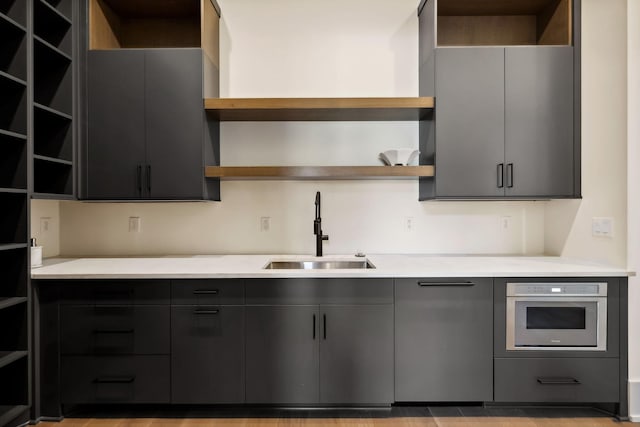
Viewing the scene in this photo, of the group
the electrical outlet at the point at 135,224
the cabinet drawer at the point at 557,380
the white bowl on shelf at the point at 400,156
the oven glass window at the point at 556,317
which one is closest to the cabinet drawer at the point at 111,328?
the electrical outlet at the point at 135,224

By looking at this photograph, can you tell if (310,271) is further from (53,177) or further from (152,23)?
(152,23)

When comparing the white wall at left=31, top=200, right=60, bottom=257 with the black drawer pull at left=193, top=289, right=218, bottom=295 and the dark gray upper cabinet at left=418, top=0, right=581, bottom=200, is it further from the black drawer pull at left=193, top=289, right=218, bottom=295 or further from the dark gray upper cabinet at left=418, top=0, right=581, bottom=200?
the dark gray upper cabinet at left=418, top=0, right=581, bottom=200

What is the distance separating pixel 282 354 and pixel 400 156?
1415 mm

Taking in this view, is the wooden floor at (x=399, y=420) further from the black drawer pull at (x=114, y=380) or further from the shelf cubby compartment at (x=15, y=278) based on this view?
the shelf cubby compartment at (x=15, y=278)

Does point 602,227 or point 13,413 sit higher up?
point 602,227

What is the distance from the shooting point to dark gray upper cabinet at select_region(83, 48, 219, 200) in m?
2.54

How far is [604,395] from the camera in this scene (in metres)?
2.25

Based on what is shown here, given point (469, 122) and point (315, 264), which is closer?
point (469, 122)

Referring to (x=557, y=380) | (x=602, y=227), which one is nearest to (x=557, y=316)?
(x=557, y=380)

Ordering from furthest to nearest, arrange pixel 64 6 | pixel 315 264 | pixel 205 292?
pixel 315 264 < pixel 64 6 < pixel 205 292

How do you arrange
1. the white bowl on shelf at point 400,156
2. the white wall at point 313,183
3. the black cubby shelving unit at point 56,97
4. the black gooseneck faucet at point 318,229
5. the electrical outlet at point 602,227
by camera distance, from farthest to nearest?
the white wall at point 313,183
the black gooseneck faucet at point 318,229
the white bowl on shelf at point 400,156
the black cubby shelving unit at point 56,97
the electrical outlet at point 602,227

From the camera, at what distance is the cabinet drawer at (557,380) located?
2248 millimetres

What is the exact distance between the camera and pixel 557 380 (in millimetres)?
2250

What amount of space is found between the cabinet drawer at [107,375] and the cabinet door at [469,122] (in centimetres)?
195
